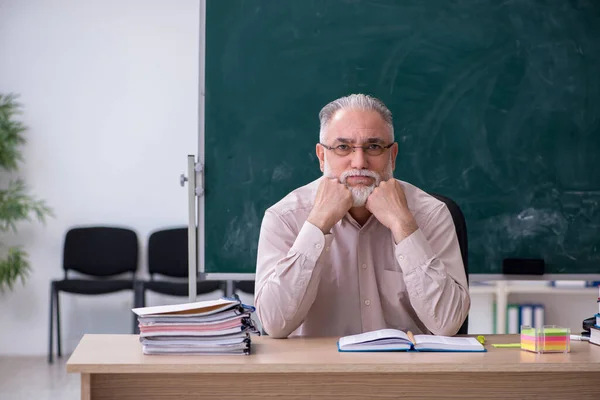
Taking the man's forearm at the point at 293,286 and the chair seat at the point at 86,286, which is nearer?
the man's forearm at the point at 293,286

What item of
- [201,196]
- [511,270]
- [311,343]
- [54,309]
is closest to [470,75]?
[511,270]

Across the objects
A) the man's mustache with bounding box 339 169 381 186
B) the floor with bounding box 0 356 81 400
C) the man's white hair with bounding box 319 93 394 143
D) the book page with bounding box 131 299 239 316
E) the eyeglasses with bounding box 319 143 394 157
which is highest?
the man's white hair with bounding box 319 93 394 143

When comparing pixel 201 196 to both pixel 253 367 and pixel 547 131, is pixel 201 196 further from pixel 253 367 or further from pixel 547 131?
pixel 253 367

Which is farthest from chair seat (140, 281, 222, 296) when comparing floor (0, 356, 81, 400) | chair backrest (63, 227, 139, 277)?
floor (0, 356, 81, 400)

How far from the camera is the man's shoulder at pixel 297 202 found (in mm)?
2557

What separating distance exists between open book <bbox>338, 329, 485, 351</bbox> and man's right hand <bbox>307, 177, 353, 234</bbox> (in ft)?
1.42

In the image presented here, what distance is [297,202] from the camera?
2.59 metres

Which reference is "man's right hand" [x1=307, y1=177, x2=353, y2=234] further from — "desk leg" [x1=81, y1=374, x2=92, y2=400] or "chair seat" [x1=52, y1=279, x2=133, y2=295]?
"chair seat" [x1=52, y1=279, x2=133, y2=295]

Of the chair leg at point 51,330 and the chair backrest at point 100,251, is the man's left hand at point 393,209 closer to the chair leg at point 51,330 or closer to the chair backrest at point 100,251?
the chair backrest at point 100,251

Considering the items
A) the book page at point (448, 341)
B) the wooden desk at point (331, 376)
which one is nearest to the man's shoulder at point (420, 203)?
the book page at point (448, 341)

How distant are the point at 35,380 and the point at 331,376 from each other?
4.13 metres

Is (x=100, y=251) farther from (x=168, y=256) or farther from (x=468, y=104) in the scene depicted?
(x=468, y=104)

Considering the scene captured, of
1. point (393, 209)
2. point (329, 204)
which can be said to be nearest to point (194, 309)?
point (329, 204)

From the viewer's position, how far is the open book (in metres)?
2.00
